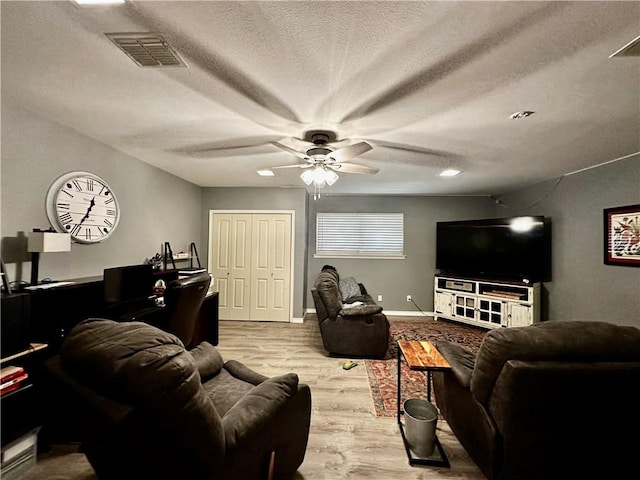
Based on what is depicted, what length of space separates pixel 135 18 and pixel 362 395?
10.6ft

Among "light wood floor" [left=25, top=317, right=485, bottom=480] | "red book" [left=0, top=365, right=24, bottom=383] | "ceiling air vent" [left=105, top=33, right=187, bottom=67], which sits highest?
"ceiling air vent" [left=105, top=33, right=187, bottom=67]

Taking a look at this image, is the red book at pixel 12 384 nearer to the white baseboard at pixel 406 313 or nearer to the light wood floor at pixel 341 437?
the light wood floor at pixel 341 437

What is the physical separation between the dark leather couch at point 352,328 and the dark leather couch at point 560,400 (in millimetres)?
2056

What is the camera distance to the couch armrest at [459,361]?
186 centimetres

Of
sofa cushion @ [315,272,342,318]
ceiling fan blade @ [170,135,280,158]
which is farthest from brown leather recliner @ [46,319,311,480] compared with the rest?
sofa cushion @ [315,272,342,318]

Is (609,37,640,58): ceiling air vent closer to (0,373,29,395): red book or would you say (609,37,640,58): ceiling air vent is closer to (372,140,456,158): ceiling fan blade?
(372,140,456,158): ceiling fan blade

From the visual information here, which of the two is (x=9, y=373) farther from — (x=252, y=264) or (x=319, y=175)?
(x=252, y=264)

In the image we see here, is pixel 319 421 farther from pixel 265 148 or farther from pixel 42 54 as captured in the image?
pixel 42 54

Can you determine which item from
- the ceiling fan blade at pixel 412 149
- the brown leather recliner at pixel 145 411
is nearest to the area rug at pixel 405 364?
the brown leather recliner at pixel 145 411

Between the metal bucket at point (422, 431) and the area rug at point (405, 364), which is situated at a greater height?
the metal bucket at point (422, 431)

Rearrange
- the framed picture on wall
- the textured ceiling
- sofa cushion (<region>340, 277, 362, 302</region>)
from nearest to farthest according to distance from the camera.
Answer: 1. the textured ceiling
2. the framed picture on wall
3. sofa cushion (<region>340, 277, 362, 302</region>)

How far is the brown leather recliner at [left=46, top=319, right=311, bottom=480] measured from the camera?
1076 mm

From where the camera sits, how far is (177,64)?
1.69 metres

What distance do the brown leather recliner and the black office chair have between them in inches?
54.3
